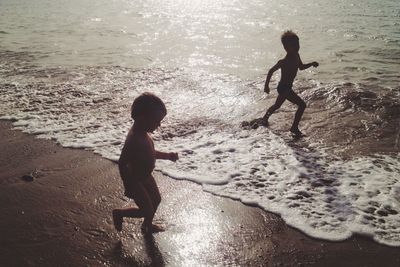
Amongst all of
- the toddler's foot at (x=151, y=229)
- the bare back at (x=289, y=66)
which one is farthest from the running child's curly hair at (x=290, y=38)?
the toddler's foot at (x=151, y=229)

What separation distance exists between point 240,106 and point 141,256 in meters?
5.02

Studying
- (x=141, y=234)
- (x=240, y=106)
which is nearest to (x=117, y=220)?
(x=141, y=234)

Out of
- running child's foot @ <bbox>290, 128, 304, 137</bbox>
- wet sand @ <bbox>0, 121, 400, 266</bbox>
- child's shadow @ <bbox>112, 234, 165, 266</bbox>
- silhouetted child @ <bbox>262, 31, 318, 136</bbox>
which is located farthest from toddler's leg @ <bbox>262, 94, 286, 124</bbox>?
child's shadow @ <bbox>112, 234, 165, 266</bbox>

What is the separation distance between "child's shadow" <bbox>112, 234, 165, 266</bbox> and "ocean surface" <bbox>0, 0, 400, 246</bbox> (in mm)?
1245

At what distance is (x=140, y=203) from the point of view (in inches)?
136

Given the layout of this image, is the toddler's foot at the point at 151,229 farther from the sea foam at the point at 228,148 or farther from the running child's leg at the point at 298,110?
the running child's leg at the point at 298,110

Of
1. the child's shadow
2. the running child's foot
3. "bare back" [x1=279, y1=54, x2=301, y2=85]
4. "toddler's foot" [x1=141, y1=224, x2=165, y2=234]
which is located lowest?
the child's shadow

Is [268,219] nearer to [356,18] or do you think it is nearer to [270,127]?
[270,127]

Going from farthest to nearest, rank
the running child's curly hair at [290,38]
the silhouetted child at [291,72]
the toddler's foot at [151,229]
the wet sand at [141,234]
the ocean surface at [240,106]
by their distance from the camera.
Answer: the silhouetted child at [291,72] → the running child's curly hair at [290,38] → the ocean surface at [240,106] → the toddler's foot at [151,229] → the wet sand at [141,234]

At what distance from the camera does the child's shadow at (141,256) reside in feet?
10.7

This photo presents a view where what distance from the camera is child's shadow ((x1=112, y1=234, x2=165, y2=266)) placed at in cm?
326

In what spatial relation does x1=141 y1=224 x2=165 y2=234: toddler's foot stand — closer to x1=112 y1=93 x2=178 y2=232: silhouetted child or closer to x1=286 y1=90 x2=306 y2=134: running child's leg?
x1=112 y1=93 x2=178 y2=232: silhouetted child

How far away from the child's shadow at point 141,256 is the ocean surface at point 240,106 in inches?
49.0

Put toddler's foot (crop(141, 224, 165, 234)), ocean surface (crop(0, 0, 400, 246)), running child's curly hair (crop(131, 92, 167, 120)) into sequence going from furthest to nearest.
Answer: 1. ocean surface (crop(0, 0, 400, 246))
2. toddler's foot (crop(141, 224, 165, 234))
3. running child's curly hair (crop(131, 92, 167, 120))
